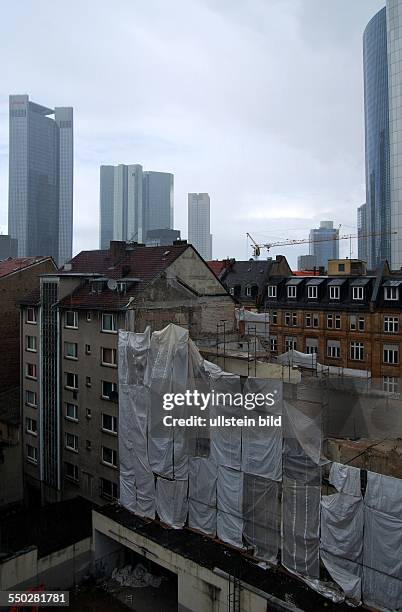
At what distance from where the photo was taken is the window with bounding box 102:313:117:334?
1223 inches

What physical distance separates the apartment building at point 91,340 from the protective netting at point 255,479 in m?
3.13

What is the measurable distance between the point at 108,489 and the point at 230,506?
10491 mm

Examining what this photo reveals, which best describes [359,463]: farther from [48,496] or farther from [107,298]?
[48,496]

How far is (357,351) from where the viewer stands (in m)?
50.4

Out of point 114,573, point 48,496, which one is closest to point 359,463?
point 114,573

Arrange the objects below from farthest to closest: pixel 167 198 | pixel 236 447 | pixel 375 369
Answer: pixel 167 198
pixel 375 369
pixel 236 447

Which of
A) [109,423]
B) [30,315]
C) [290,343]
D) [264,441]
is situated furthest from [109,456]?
[290,343]

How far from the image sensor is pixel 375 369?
160 feet

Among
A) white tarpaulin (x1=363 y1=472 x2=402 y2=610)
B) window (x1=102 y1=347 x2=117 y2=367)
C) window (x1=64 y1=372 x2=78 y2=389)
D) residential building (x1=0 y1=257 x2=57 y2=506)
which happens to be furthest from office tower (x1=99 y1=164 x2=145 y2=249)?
white tarpaulin (x1=363 y1=472 x2=402 y2=610)

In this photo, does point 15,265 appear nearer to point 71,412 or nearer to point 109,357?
point 71,412

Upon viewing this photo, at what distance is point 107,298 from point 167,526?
44.7 ft

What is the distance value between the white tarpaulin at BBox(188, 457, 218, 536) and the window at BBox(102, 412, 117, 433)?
694 cm

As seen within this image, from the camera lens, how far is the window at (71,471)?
1329 inches

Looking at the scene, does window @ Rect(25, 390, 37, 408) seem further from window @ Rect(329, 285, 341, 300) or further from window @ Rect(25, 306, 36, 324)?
window @ Rect(329, 285, 341, 300)
